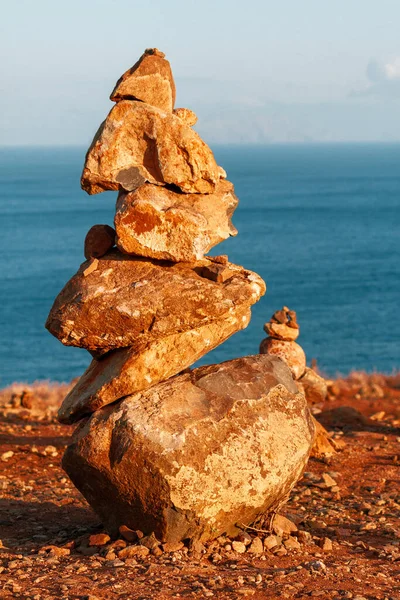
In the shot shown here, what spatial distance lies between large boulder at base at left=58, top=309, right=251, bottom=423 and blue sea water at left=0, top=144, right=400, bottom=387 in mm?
23857

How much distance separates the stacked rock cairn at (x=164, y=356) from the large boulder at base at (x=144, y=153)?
14mm

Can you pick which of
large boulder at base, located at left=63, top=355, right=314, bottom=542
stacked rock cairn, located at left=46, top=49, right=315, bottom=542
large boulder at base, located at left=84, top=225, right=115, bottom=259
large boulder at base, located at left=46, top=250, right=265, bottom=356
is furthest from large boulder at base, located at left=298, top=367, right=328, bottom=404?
large boulder at base, located at left=84, top=225, right=115, bottom=259

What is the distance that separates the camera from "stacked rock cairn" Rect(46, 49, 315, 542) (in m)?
9.08

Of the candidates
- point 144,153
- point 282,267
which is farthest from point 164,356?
point 282,267

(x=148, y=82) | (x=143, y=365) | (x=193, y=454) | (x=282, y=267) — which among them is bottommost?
(x=282, y=267)

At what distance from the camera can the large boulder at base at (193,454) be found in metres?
8.98

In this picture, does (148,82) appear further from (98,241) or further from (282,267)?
(282,267)

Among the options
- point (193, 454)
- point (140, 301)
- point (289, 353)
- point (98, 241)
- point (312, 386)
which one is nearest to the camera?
point (193, 454)

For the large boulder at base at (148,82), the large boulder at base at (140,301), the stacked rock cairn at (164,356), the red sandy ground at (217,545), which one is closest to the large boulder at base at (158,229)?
the stacked rock cairn at (164,356)

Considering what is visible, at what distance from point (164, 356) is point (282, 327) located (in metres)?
A: 8.27

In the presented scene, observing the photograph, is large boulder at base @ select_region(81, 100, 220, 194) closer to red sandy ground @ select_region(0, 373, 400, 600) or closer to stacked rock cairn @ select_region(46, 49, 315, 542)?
stacked rock cairn @ select_region(46, 49, 315, 542)

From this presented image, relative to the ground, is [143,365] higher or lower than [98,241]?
lower

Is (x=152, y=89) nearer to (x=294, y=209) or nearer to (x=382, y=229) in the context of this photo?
(x=382, y=229)

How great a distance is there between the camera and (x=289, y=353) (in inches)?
691
